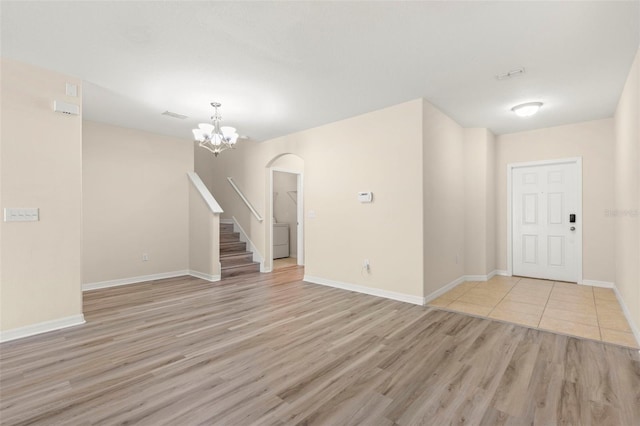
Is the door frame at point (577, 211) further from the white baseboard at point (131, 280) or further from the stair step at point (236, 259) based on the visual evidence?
the white baseboard at point (131, 280)

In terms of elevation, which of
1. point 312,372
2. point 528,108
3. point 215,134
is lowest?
point 312,372

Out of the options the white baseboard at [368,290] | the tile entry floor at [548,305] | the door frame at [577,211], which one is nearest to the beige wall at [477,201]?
the tile entry floor at [548,305]

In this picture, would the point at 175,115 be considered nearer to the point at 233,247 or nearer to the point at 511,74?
the point at 233,247

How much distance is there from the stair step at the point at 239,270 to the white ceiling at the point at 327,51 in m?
2.90

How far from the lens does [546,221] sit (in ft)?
17.3

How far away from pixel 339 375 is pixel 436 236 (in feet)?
8.64

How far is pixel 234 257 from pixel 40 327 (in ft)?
10.7

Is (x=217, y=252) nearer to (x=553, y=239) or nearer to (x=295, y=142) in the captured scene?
(x=295, y=142)

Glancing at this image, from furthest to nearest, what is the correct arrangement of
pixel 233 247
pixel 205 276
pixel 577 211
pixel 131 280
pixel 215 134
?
pixel 233 247, pixel 205 276, pixel 131 280, pixel 577 211, pixel 215 134

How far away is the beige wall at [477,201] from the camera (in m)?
5.21

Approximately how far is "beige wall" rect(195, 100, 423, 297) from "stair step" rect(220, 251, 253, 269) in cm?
156

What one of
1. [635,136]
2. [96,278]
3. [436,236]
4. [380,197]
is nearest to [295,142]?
[380,197]

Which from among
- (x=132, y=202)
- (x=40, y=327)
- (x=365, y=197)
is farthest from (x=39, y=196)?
(x=365, y=197)

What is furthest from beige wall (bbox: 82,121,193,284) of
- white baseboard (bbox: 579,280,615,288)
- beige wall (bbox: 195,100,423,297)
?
white baseboard (bbox: 579,280,615,288)
